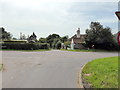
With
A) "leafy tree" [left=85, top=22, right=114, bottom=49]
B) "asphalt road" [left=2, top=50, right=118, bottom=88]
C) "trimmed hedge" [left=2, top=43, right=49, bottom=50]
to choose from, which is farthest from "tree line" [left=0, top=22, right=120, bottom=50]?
"asphalt road" [left=2, top=50, right=118, bottom=88]

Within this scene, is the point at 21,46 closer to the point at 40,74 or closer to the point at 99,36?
the point at 99,36

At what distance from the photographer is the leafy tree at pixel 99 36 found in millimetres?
40375

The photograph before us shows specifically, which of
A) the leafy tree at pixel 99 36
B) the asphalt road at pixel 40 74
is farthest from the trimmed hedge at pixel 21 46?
the asphalt road at pixel 40 74

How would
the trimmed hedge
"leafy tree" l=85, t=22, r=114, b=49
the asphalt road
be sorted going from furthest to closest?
"leafy tree" l=85, t=22, r=114, b=49
the trimmed hedge
the asphalt road

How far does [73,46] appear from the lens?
51.1 m

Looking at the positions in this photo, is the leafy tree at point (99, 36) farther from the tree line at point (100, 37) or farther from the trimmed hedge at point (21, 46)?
the trimmed hedge at point (21, 46)

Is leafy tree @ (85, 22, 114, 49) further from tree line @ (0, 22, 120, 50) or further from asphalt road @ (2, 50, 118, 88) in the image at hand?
asphalt road @ (2, 50, 118, 88)

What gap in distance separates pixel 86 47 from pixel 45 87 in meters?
39.2

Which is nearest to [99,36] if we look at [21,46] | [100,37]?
[100,37]

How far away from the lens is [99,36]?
40469mm

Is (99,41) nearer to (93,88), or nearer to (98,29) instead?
(98,29)

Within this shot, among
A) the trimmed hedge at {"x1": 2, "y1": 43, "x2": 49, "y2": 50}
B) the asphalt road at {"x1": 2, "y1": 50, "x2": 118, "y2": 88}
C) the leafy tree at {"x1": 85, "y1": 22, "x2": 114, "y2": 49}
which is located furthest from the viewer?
the leafy tree at {"x1": 85, "y1": 22, "x2": 114, "y2": 49}

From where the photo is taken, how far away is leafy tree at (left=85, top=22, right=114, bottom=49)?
40375 mm

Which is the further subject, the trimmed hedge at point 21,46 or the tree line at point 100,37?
the tree line at point 100,37
